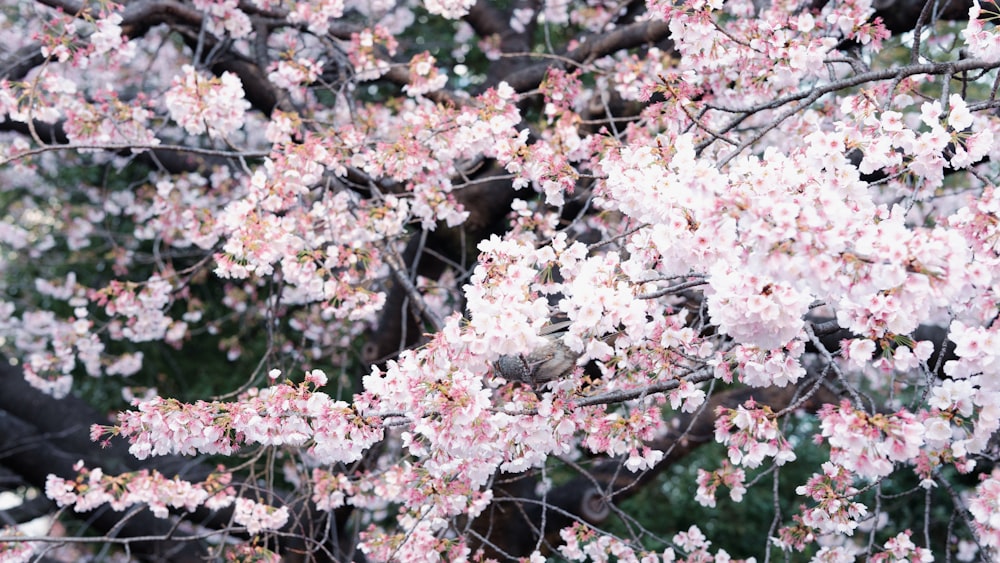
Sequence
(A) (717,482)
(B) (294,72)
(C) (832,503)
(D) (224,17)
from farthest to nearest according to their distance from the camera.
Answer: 1. (D) (224,17)
2. (B) (294,72)
3. (A) (717,482)
4. (C) (832,503)

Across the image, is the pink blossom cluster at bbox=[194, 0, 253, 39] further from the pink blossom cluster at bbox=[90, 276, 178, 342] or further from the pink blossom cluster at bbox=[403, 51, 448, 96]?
the pink blossom cluster at bbox=[90, 276, 178, 342]

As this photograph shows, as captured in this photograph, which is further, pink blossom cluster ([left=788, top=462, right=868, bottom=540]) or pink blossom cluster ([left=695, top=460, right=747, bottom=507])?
pink blossom cluster ([left=695, top=460, right=747, bottom=507])

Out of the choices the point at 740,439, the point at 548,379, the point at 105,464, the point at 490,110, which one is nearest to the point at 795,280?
the point at 740,439

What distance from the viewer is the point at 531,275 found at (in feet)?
5.10

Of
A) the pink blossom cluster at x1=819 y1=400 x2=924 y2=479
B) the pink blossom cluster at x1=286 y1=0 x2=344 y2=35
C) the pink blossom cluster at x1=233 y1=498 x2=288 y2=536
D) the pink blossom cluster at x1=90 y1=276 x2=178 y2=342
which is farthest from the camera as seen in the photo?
the pink blossom cluster at x1=90 y1=276 x2=178 y2=342

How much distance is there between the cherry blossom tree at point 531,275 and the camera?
4.68 feet

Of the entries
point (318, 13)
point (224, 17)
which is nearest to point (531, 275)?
point (318, 13)

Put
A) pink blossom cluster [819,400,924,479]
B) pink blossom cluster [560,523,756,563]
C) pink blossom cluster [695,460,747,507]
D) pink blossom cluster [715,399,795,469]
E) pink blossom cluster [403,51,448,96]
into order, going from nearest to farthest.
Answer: pink blossom cluster [819,400,924,479] < pink blossom cluster [715,399,795,469] < pink blossom cluster [695,460,747,507] < pink blossom cluster [560,523,756,563] < pink blossom cluster [403,51,448,96]

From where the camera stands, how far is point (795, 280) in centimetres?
123

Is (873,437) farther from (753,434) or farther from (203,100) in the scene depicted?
(203,100)

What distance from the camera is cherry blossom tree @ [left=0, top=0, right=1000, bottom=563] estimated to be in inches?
56.1

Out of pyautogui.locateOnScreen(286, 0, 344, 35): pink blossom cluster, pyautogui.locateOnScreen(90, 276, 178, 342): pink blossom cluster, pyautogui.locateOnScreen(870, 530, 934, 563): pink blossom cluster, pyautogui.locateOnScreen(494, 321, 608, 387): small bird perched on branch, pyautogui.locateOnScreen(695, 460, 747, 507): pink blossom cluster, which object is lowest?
pyautogui.locateOnScreen(90, 276, 178, 342): pink blossom cluster

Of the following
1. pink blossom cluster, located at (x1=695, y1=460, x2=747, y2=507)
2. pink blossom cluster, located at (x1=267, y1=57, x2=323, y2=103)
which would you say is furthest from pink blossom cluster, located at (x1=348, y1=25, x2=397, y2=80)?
pink blossom cluster, located at (x1=695, y1=460, x2=747, y2=507)

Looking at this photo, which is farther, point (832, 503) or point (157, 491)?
point (157, 491)
